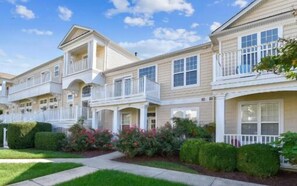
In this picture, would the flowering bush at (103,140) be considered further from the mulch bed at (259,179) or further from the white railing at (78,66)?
the white railing at (78,66)

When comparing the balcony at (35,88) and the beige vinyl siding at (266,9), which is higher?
the beige vinyl siding at (266,9)

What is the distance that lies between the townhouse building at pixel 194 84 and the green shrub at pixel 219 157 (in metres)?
1.77

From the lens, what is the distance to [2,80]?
36.5m

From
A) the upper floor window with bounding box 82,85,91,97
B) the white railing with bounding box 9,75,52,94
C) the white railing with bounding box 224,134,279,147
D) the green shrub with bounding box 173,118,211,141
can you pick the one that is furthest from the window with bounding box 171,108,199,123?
the white railing with bounding box 9,75,52,94

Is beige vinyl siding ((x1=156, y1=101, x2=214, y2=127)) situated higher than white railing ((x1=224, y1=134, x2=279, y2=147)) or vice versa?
beige vinyl siding ((x1=156, y1=101, x2=214, y2=127))

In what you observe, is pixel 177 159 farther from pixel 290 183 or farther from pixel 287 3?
pixel 287 3

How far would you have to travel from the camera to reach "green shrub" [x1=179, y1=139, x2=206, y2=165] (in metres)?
10.8

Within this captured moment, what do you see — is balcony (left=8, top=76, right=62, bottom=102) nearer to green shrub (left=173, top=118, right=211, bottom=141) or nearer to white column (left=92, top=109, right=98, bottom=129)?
white column (left=92, top=109, right=98, bottom=129)

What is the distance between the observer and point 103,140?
15.5m

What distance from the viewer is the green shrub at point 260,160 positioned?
8.80m

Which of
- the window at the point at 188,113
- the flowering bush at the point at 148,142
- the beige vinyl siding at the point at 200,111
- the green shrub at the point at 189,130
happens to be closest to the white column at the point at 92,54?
the beige vinyl siding at the point at 200,111

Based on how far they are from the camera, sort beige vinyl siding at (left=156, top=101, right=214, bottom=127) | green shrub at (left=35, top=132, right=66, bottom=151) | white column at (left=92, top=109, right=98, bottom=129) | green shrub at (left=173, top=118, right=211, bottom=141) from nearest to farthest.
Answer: green shrub at (left=173, top=118, right=211, bottom=141), beige vinyl siding at (left=156, top=101, right=214, bottom=127), green shrub at (left=35, top=132, right=66, bottom=151), white column at (left=92, top=109, right=98, bottom=129)

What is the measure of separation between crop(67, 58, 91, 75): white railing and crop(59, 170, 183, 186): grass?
12.8m

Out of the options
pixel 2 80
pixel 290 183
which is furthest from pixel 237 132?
pixel 2 80
